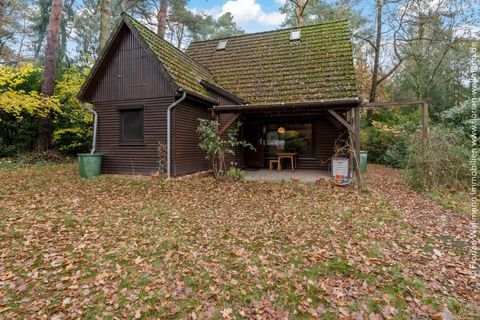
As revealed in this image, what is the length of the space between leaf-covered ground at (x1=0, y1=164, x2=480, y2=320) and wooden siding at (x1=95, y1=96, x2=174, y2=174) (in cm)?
251

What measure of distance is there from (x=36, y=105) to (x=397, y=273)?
12.1 metres

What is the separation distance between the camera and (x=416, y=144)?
7.01m

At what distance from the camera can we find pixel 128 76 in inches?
328

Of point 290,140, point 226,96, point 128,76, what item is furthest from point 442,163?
point 128,76

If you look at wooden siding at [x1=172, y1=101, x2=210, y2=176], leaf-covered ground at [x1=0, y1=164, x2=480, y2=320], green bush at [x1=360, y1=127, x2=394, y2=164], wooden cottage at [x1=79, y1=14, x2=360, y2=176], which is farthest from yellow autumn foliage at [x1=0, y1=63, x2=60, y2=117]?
green bush at [x1=360, y1=127, x2=394, y2=164]

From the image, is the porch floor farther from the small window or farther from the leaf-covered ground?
the small window

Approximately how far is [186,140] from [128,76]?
2748mm

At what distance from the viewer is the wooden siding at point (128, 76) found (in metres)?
8.02

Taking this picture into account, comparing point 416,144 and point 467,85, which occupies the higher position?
point 467,85

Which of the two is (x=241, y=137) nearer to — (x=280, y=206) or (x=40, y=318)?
(x=280, y=206)

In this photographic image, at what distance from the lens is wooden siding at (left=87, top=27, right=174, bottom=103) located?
26.3ft

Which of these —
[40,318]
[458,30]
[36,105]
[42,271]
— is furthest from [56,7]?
[458,30]

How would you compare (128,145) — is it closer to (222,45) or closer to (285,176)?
(285,176)

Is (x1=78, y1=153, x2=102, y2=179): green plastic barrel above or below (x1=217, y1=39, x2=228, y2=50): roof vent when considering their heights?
below
